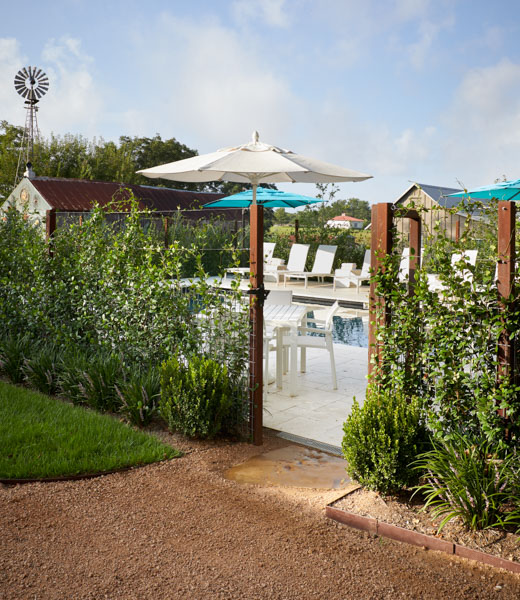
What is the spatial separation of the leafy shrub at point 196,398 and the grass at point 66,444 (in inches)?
8.8

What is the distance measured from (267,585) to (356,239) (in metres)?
17.5

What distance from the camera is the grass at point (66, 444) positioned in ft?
12.1

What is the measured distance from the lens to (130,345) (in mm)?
5086

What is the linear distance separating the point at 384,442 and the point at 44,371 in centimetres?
339

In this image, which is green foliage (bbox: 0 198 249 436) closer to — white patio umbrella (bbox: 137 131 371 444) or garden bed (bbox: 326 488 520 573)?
white patio umbrella (bbox: 137 131 371 444)

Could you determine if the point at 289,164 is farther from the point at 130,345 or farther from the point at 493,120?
the point at 493,120

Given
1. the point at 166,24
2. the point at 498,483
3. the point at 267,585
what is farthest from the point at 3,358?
the point at 166,24

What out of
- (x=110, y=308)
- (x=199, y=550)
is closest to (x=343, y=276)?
(x=110, y=308)

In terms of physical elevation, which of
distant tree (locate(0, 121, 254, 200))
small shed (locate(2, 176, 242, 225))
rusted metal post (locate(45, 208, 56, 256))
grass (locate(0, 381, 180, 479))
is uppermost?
distant tree (locate(0, 121, 254, 200))

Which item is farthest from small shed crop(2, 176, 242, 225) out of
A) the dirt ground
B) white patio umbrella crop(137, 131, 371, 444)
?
the dirt ground

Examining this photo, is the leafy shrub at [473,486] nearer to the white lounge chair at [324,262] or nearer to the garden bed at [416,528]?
the garden bed at [416,528]

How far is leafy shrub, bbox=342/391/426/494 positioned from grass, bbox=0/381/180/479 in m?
1.29

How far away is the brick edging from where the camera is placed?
102 inches

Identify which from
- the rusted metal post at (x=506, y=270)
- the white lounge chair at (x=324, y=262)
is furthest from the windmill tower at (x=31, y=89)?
the rusted metal post at (x=506, y=270)
